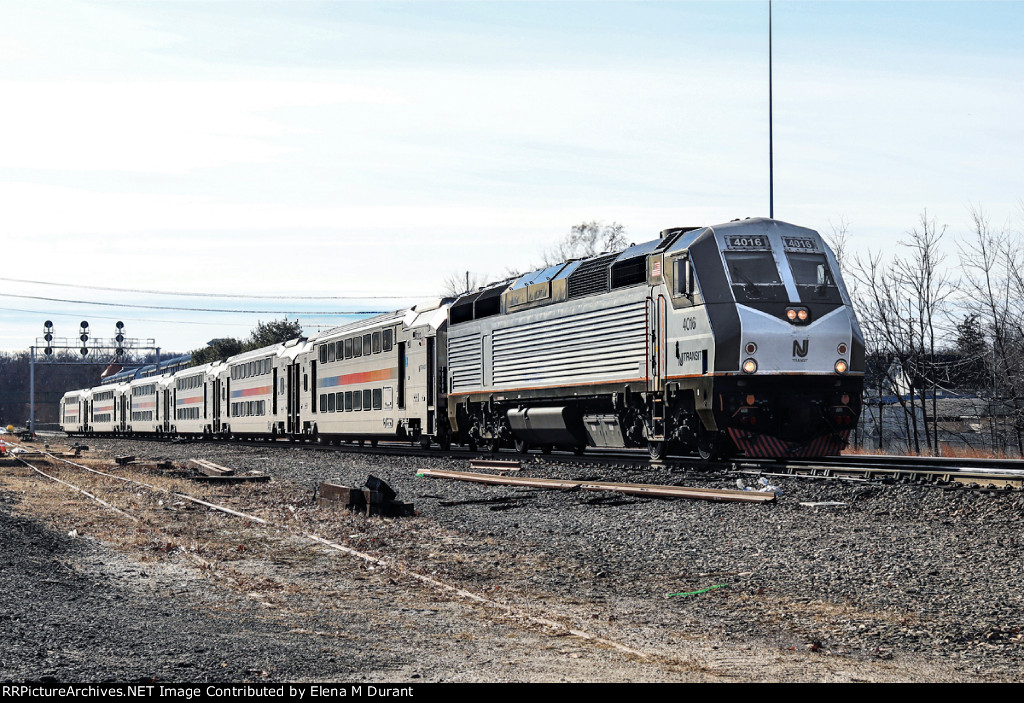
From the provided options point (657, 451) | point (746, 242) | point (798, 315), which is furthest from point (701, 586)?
point (657, 451)

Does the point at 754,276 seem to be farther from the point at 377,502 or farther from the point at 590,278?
the point at 377,502

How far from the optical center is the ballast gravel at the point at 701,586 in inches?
248

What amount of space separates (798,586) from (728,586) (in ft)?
1.95

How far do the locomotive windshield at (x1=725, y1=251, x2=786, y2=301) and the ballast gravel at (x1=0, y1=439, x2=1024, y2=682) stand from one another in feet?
10.6

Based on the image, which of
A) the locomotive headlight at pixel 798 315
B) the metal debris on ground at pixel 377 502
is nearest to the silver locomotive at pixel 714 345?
the locomotive headlight at pixel 798 315

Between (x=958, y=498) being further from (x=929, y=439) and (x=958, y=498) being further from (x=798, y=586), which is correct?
(x=929, y=439)

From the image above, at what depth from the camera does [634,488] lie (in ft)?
49.4

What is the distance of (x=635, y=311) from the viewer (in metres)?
19.2

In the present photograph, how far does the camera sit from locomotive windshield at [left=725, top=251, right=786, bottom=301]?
17219mm

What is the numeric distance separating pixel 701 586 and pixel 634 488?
580cm

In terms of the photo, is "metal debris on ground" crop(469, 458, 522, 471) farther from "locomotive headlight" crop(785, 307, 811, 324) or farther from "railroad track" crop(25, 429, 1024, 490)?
"locomotive headlight" crop(785, 307, 811, 324)

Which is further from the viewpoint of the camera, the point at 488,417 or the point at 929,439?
the point at 929,439
